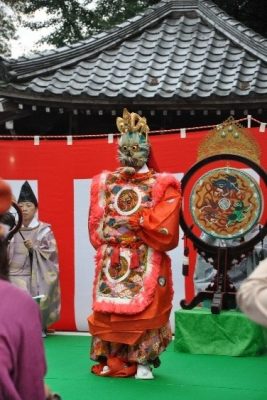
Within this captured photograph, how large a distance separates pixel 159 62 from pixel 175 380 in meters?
5.27

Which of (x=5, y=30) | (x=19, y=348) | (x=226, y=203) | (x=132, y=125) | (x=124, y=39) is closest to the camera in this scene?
(x=19, y=348)

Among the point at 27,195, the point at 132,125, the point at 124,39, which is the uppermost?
the point at 124,39

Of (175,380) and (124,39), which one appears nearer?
(175,380)

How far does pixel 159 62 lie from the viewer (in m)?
9.40

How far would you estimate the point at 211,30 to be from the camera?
1001cm

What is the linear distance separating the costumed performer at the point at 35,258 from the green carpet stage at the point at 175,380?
0.95 meters

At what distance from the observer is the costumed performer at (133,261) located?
512cm

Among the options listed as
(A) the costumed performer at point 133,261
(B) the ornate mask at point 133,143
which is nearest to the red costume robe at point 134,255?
(A) the costumed performer at point 133,261

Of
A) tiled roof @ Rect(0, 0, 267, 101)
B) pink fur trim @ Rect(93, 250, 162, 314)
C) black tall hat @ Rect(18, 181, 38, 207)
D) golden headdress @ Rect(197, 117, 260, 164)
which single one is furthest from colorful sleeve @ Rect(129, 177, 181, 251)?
tiled roof @ Rect(0, 0, 267, 101)

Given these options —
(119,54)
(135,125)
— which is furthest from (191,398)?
(119,54)

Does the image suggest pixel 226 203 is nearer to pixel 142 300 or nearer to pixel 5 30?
pixel 142 300

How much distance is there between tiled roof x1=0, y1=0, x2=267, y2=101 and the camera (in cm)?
841

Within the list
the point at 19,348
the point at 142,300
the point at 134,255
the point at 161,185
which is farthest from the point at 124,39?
the point at 19,348

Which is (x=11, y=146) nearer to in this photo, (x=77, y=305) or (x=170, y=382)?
(x=77, y=305)
